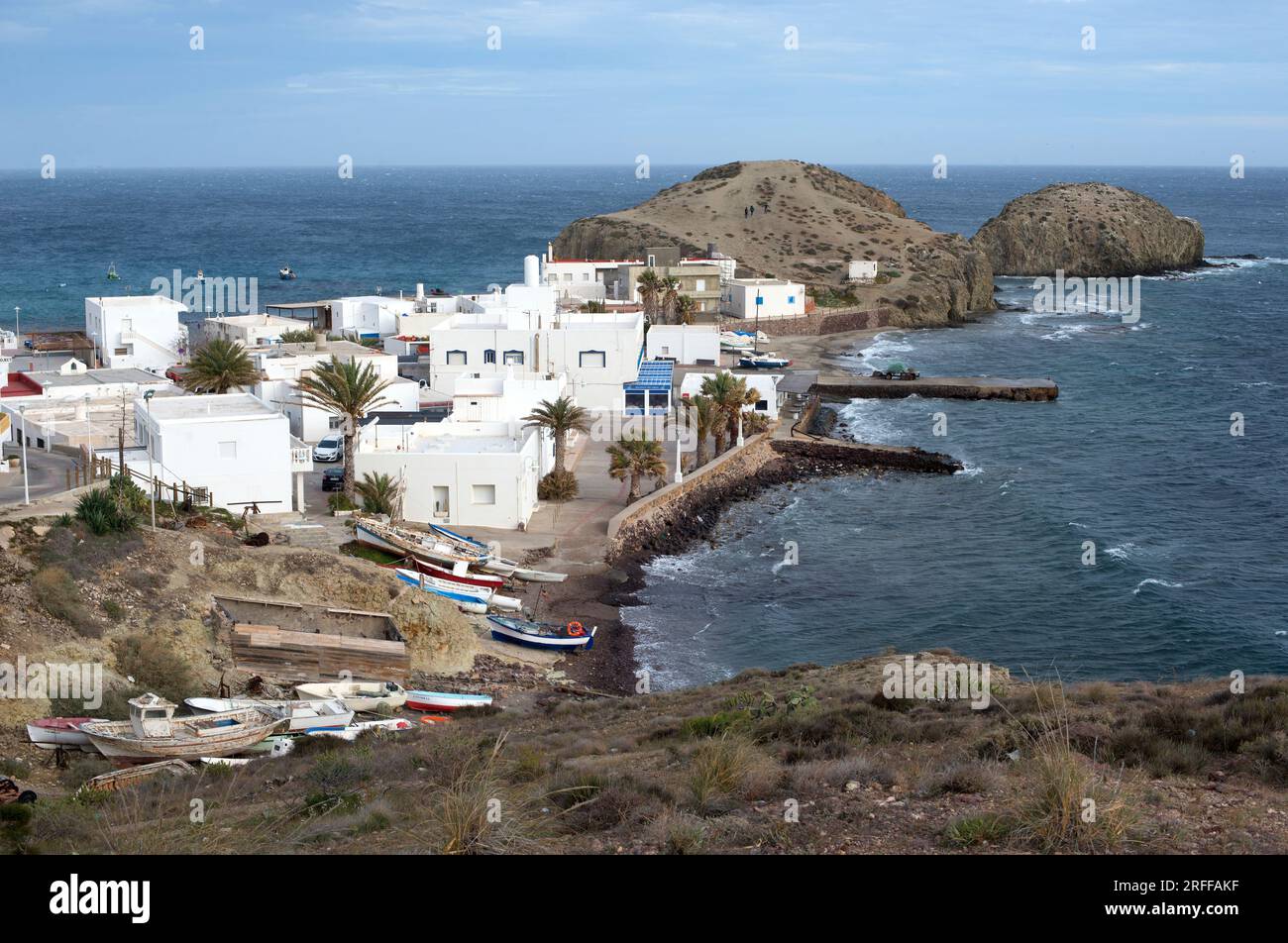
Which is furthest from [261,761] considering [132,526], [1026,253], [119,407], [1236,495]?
[1026,253]

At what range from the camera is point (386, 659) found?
26.4 m

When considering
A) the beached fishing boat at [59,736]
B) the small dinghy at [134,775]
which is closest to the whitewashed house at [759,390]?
the beached fishing boat at [59,736]

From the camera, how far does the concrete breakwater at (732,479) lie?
41.3 meters

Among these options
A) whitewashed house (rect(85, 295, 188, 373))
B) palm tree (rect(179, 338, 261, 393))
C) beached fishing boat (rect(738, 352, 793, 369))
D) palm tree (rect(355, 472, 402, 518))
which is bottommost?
palm tree (rect(355, 472, 402, 518))

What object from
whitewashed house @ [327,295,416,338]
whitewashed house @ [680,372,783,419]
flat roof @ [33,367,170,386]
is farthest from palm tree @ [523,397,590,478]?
whitewashed house @ [327,295,416,338]

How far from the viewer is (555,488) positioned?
43.5 meters

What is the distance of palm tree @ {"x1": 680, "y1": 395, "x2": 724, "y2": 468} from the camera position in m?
50.4

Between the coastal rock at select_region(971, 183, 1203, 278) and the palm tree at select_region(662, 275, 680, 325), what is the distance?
202 ft

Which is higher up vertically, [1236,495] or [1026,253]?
[1026,253]

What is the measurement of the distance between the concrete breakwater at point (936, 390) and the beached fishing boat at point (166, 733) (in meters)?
52.5

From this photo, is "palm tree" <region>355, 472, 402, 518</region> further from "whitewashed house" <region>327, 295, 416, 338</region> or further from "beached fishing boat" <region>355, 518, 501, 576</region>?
"whitewashed house" <region>327, 295, 416, 338</region>

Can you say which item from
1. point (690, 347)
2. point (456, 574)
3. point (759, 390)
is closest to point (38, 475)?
point (456, 574)
